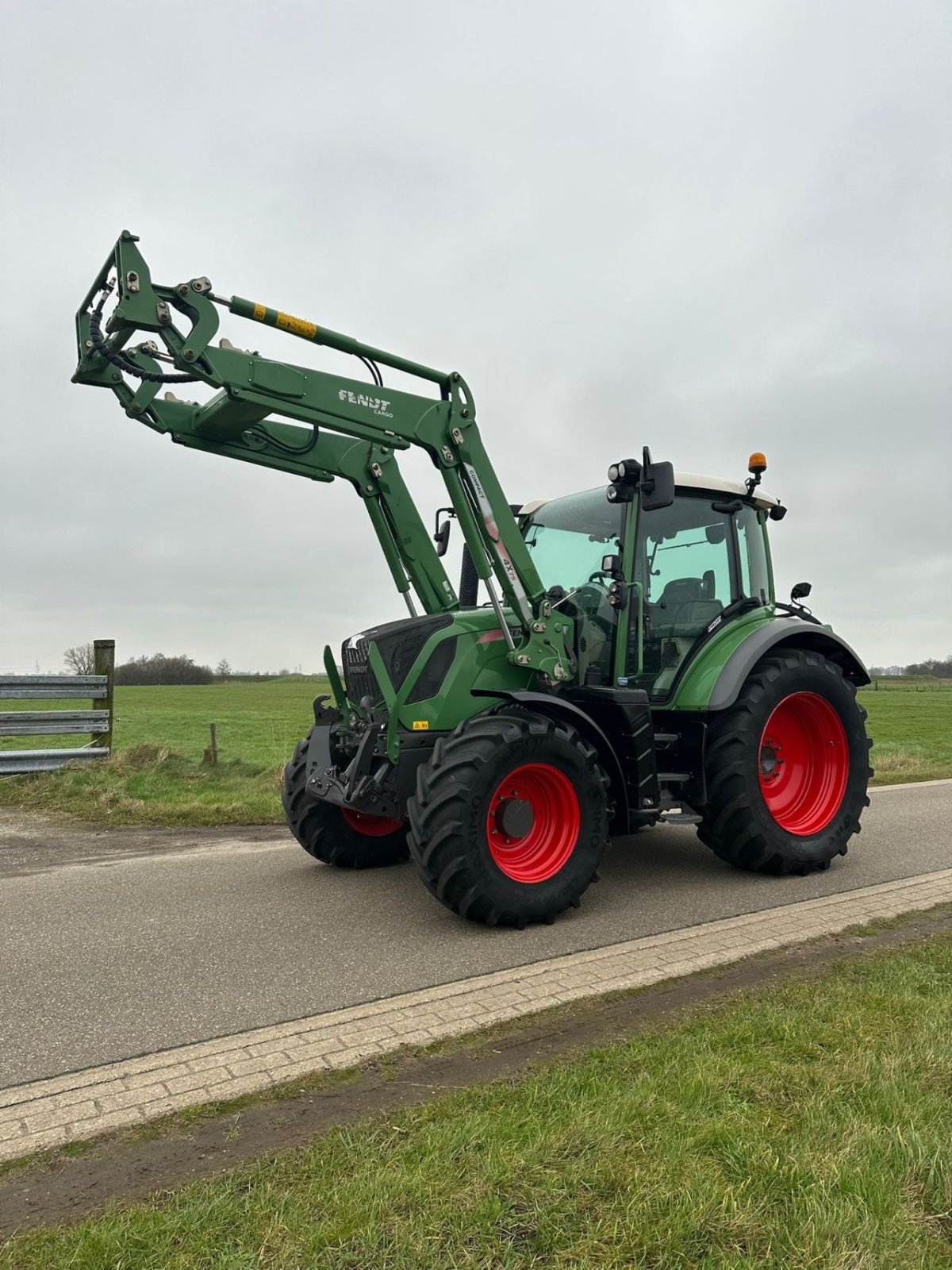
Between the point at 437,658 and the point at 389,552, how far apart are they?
1364 mm

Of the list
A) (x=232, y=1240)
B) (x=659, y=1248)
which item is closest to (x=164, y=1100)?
(x=232, y=1240)

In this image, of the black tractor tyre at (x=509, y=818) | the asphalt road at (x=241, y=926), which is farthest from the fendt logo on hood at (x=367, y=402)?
the asphalt road at (x=241, y=926)

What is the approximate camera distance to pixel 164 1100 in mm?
2824

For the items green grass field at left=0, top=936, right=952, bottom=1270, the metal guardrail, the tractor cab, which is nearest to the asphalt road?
green grass field at left=0, top=936, right=952, bottom=1270

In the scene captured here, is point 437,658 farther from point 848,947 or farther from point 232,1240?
point 232,1240

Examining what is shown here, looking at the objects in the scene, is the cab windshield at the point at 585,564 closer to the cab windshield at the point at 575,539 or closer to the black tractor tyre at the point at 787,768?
the cab windshield at the point at 575,539

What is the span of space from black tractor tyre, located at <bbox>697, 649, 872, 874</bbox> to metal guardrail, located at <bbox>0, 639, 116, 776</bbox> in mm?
6907

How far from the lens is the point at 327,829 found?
5863 mm

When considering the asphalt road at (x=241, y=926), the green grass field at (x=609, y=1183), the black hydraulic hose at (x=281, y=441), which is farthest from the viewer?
the black hydraulic hose at (x=281, y=441)

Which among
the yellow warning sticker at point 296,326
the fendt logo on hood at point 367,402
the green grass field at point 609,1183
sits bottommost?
the green grass field at point 609,1183

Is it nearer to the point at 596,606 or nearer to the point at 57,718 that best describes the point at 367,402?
the point at 596,606

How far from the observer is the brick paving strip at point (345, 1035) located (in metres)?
2.77

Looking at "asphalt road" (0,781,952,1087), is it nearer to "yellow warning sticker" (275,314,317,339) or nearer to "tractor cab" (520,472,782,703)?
"tractor cab" (520,472,782,703)

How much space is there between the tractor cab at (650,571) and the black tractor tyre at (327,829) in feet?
6.12
